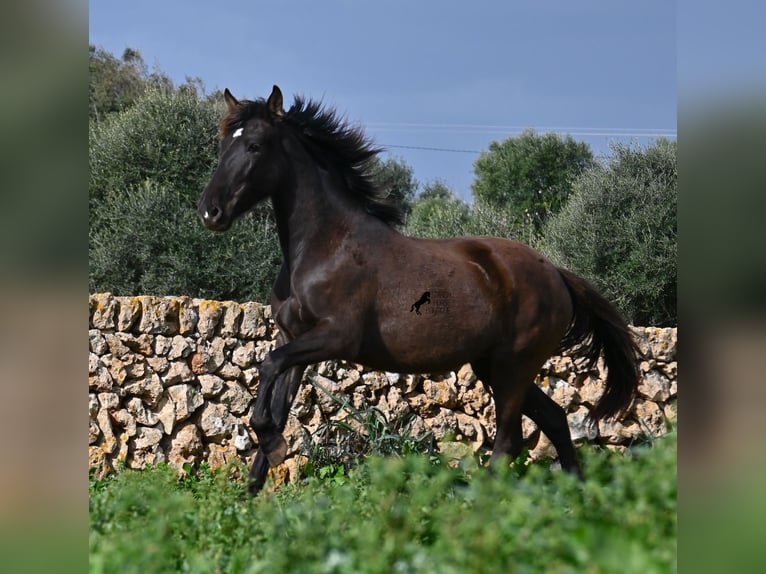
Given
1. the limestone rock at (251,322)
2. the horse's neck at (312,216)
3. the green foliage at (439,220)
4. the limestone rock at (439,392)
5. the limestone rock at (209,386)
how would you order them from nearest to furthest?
1. the horse's neck at (312,216)
2. the limestone rock at (209,386)
3. the limestone rock at (251,322)
4. the limestone rock at (439,392)
5. the green foliage at (439,220)

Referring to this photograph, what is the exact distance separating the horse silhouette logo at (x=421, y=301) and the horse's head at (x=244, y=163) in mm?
1046

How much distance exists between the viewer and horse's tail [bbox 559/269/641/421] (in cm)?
557

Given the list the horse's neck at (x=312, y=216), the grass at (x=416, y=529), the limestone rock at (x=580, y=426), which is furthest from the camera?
the limestone rock at (x=580, y=426)

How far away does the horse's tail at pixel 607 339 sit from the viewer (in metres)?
5.57

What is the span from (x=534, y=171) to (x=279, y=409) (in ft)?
46.4

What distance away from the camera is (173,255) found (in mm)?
11406

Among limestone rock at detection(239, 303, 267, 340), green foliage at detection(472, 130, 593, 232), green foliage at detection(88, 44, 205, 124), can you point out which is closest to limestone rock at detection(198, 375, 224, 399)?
limestone rock at detection(239, 303, 267, 340)

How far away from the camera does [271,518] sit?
3.30 meters

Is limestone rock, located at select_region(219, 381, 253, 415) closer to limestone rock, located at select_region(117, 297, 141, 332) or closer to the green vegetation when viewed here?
limestone rock, located at select_region(117, 297, 141, 332)

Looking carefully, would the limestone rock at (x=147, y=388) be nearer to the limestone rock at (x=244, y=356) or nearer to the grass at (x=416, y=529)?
the limestone rock at (x=244, y=356)

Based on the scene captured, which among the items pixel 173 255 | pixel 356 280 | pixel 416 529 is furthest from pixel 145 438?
pixel 173 255

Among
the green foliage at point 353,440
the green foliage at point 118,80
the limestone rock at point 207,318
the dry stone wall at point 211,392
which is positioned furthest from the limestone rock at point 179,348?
the green foliage at point 118,80
